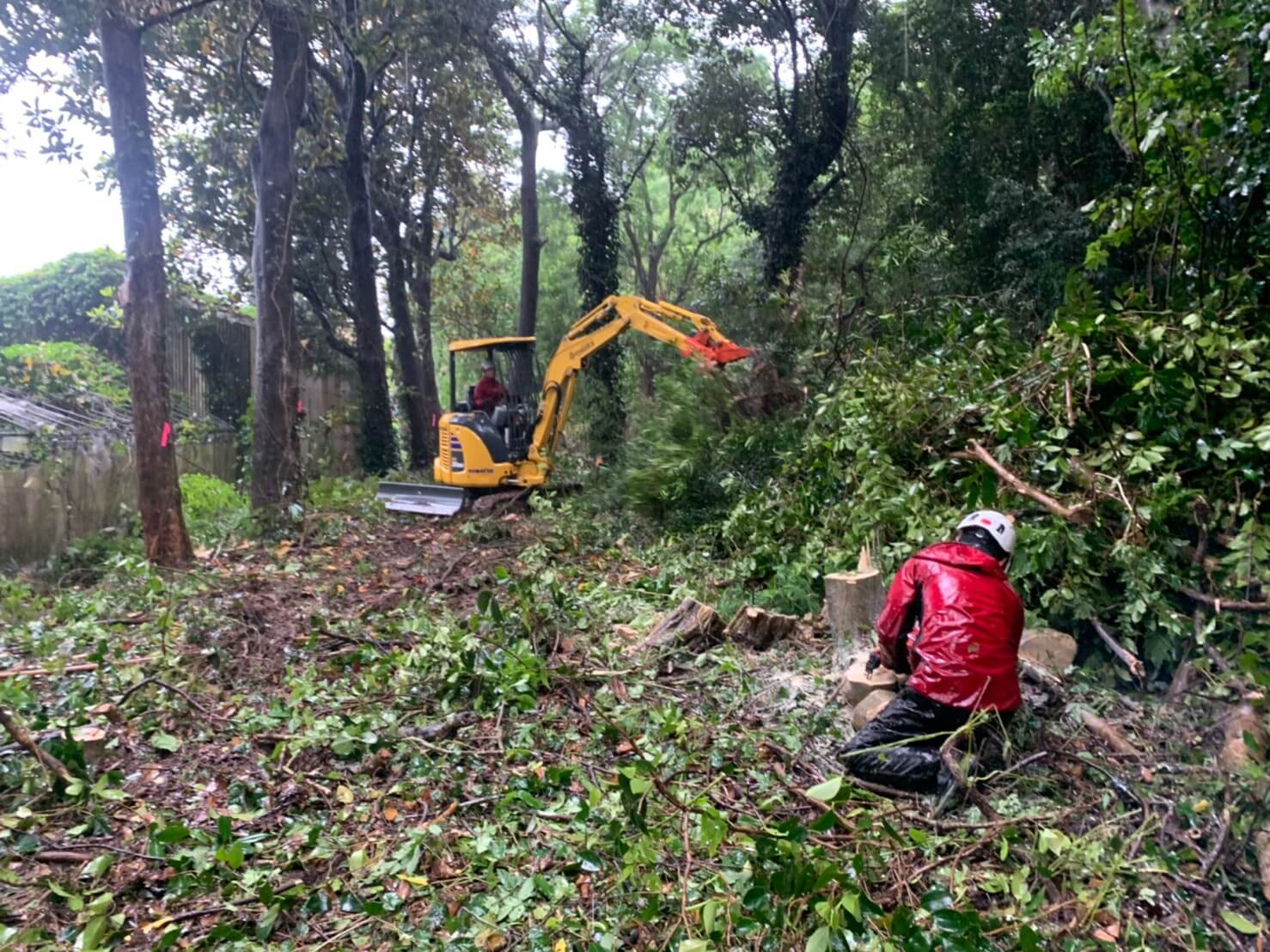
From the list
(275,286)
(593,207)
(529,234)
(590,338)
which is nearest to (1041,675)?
(590,338)

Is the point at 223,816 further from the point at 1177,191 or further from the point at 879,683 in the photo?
the point at 1177,191

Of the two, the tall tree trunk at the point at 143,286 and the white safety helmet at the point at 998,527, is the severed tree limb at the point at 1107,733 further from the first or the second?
the tall tree trunk at the point at 143,286

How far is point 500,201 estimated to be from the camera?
21.0 meters

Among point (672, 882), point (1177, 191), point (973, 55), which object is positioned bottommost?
point (672, 882)

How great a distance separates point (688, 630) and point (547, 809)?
1.91 meters

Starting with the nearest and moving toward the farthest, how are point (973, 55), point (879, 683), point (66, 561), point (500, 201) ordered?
1. point (879, 683)
2. point (66, 561)
3. point (973, 55)
4. point (500, 201)

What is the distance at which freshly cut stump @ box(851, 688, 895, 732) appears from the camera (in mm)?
4250

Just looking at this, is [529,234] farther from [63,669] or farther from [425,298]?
[63,669]

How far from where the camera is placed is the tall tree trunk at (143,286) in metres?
7.45

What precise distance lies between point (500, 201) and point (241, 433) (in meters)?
8.89

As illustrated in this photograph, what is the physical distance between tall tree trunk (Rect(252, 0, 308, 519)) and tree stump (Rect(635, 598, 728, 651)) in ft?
20.4

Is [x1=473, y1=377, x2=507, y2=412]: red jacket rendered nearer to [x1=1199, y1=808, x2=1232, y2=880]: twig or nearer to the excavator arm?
the excavator arm

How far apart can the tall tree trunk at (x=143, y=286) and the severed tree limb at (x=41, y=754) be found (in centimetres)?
436

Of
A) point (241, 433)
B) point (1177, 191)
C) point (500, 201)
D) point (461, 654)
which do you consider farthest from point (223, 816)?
point (500, 201)
